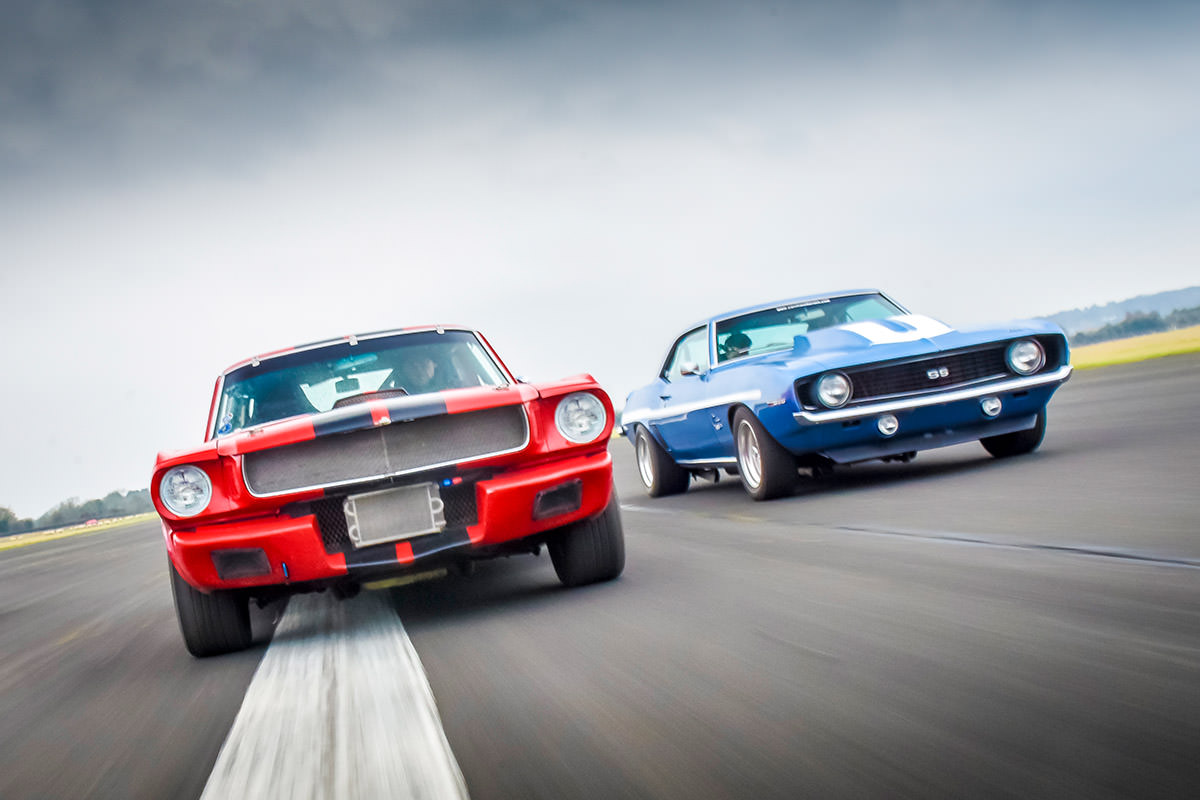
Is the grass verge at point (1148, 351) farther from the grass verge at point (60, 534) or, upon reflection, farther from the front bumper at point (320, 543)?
the grass verge at point (60, 534)

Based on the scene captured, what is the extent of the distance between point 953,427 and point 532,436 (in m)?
3.40

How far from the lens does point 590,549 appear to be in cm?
A: 455

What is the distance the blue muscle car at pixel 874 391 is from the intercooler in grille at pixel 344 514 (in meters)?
2.92

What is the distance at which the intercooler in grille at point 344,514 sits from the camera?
406 centimetres

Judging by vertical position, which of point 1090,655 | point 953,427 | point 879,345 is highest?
point 879,345

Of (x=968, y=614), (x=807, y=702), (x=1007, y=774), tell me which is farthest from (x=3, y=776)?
(x=968, y=614)

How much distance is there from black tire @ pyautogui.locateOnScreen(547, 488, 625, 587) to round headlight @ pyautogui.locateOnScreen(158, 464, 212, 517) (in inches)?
54.8

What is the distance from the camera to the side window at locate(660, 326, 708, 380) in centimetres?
826

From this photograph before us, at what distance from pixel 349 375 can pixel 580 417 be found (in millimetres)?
1497

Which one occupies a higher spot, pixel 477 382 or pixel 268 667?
pixel 477 382

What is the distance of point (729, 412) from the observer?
7441 mm

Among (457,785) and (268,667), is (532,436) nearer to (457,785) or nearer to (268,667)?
(268,667)

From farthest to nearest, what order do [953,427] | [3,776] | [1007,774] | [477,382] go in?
[953,427], [477,382], [3,776], [1007,774]

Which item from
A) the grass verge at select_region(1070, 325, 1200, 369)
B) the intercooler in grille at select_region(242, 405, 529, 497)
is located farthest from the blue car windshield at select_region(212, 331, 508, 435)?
the grass verge at select_region(1070, 325, 1200, 369)
